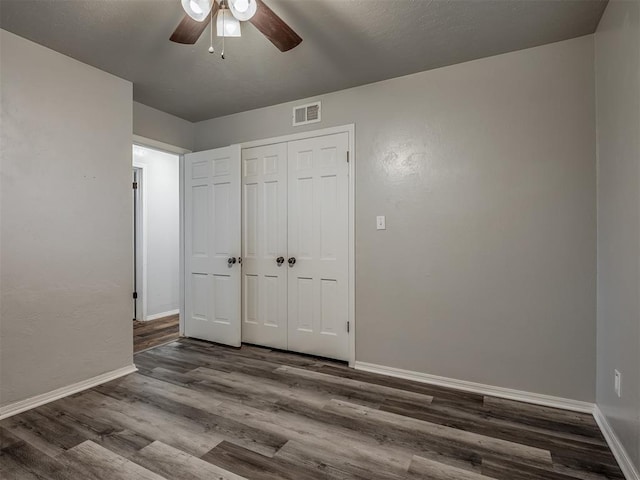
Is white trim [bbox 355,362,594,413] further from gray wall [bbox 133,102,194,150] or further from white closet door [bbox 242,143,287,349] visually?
gray wall [bbox 133,102,194,150]

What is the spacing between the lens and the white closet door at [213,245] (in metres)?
3.55

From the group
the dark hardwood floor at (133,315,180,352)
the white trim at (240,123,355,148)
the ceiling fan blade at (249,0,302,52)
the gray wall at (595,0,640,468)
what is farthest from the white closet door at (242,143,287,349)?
the gray wall at (595,0,640,468)

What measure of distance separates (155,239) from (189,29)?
140 inches

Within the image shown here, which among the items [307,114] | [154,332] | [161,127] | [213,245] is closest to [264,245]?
[213,245]

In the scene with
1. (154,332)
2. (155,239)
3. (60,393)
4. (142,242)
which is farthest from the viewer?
(155,239)

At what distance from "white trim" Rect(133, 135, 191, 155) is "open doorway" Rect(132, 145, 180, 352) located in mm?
864

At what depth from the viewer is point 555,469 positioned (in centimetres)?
168

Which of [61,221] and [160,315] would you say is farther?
[160,315]

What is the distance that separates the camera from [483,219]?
8.21 feet

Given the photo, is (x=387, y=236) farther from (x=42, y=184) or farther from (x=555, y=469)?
(x=42, y=184)

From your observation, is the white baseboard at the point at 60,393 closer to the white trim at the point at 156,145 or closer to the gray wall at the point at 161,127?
the white trim at the point at 156,145

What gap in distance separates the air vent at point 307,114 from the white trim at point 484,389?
2.26m

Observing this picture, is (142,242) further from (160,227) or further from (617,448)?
(617,448)

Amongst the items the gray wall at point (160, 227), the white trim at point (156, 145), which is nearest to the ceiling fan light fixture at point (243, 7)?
the white trim at point (156, 145)
